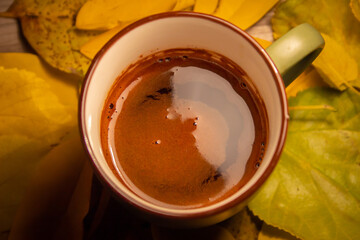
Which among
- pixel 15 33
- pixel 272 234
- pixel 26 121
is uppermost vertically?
pixel 15 33

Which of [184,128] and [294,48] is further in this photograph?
[184,128]

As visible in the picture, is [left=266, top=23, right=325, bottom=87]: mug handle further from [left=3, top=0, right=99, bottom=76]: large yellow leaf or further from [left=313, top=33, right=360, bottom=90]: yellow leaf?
[left=3, top=0, right=99, bottom=76]: large yellow leaf

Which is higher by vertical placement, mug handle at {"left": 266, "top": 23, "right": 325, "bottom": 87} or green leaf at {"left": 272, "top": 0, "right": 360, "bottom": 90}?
mug handle at {"left": 266, "top": 23, "right": 325, "bottom": 87}

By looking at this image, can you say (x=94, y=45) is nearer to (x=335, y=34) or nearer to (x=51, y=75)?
(x=51, y=75)

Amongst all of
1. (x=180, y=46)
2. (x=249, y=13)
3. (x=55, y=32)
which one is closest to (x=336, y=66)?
(x=249, y=13)

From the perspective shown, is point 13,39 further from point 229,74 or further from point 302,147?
point 302,147

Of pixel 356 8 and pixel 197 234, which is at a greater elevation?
pixel 356 8

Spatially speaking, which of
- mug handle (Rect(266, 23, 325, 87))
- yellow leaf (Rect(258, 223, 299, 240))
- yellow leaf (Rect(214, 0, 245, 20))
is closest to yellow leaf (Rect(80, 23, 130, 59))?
yellow leaf (Rect(214, 0, 245, 20))

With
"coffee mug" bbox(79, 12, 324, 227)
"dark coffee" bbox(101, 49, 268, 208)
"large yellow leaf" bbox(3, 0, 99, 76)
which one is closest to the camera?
"coffee mug" bbox(79, 12, 324, 227)
